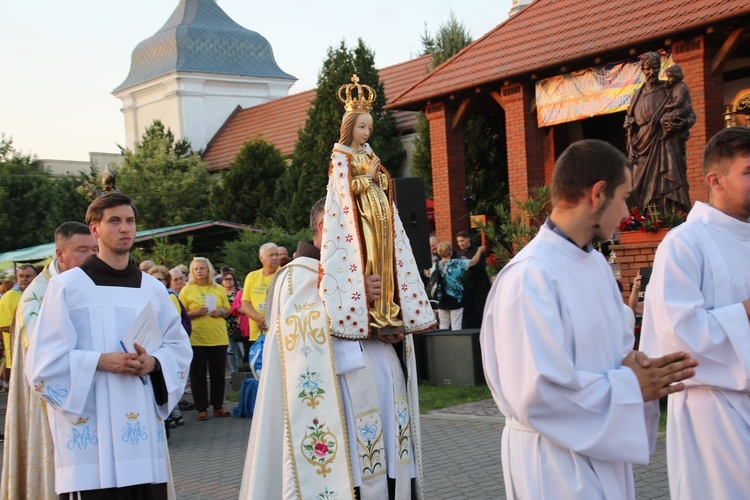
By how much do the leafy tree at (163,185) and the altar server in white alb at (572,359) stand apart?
3330cm

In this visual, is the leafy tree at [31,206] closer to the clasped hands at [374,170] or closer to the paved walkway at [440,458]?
the paved walkway at [440,458]

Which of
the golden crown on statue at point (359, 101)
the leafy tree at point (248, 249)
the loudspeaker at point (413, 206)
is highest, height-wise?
the golden crown on statue at point (359, 101)

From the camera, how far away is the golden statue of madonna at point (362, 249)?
5.29 meters

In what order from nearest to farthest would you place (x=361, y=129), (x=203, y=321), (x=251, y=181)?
(x=361, y=129), (x=203, y=321), (x=251, y=181)

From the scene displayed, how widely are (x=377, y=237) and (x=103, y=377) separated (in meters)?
1.81

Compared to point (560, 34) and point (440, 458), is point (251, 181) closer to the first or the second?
point (560, 34)

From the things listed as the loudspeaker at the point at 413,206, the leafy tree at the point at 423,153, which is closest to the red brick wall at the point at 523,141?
the leafy tree at the point at 423,153

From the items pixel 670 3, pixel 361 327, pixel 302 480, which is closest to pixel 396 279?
pixel 361 327

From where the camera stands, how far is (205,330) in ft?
36.0

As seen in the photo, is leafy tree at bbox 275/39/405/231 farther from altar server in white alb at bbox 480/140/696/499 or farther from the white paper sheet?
altar server in white alb at bbox 480/140/696/499

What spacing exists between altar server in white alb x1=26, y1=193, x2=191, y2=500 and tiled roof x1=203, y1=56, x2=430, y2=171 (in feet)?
90.7

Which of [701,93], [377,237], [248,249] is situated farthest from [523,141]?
[377,237]

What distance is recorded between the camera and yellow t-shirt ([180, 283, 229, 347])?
1093 cm

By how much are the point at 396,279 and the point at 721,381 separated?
7.24ft
